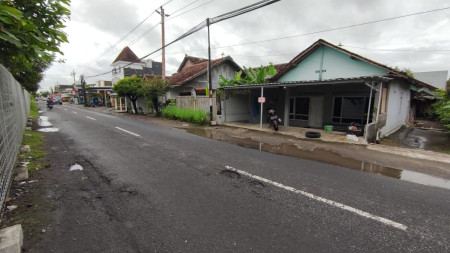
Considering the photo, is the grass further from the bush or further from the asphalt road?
the bush

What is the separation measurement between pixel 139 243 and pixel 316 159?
18.4ft

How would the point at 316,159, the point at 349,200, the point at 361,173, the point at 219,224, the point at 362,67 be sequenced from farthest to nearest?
the point at 362,67
the point at 316,159
the point at 361,173
the point at 349,200
the point at 219,224

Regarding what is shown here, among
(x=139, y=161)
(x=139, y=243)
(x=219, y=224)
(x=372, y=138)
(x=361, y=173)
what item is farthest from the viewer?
(x=372, y=138)

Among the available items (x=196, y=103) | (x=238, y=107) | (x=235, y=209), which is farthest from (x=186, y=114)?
(x=235, y=209)

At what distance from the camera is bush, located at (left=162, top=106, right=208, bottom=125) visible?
14.8m

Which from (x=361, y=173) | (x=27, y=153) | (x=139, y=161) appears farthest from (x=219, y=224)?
(x=27, y=153)

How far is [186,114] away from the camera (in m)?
16.1

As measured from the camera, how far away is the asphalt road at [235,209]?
8.54ft

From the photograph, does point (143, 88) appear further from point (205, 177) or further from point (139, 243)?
point (139, 243)

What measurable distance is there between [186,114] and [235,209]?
13289mm

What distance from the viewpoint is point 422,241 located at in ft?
8.80

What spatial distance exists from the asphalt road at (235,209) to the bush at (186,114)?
9.07 m

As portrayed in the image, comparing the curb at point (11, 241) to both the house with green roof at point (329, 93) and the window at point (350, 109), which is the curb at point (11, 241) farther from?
the window at point (350, 109)

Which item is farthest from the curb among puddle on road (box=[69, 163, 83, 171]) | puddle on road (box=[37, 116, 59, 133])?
puddle on road (box=[37, 116, 59, 133])
